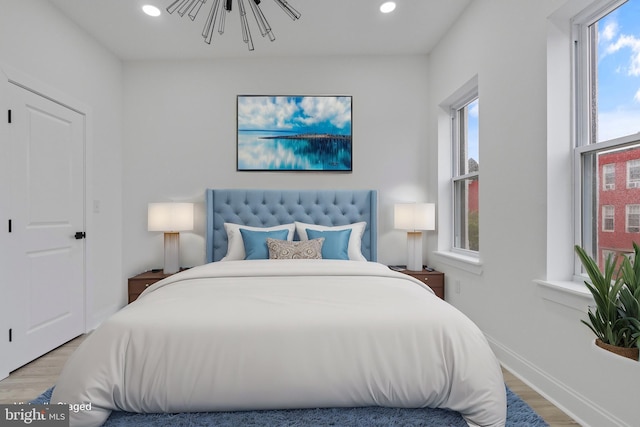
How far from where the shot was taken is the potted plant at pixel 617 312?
106 cm

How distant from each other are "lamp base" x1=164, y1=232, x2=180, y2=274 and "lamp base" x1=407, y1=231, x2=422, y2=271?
2399mm

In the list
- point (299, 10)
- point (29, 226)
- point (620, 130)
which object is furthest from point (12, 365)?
point (620, 130)

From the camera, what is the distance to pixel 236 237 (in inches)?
131

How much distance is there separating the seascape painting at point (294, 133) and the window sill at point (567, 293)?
2257 mm

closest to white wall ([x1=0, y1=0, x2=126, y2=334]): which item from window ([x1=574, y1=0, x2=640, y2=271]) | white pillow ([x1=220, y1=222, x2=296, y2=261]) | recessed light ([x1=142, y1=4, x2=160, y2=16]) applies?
recessed light ([x1=142, y1=4, x2=160, y2=16])

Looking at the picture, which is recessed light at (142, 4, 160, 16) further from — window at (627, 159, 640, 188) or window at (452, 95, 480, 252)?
window at (627, 159, 640, 188)

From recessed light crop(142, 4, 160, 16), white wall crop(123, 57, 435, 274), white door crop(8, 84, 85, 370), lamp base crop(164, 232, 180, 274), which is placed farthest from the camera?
white wall crop(123, 57, 435, 274)

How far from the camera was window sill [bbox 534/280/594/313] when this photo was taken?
1.68 m

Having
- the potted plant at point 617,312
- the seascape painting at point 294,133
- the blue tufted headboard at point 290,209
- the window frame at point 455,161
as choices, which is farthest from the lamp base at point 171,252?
the potted plant at point 617,312

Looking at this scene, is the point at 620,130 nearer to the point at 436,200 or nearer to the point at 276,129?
the point at 436,200

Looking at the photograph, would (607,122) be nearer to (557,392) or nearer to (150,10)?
(557,392)

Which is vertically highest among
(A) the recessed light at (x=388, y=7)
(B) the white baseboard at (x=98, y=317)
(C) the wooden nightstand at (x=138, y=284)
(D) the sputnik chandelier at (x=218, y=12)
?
(A) the recessed light at (x=388, y=7)

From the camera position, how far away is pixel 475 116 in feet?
10.4

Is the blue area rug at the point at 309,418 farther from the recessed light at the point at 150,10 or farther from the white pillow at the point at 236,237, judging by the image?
the recessed light at the point at 150,10
